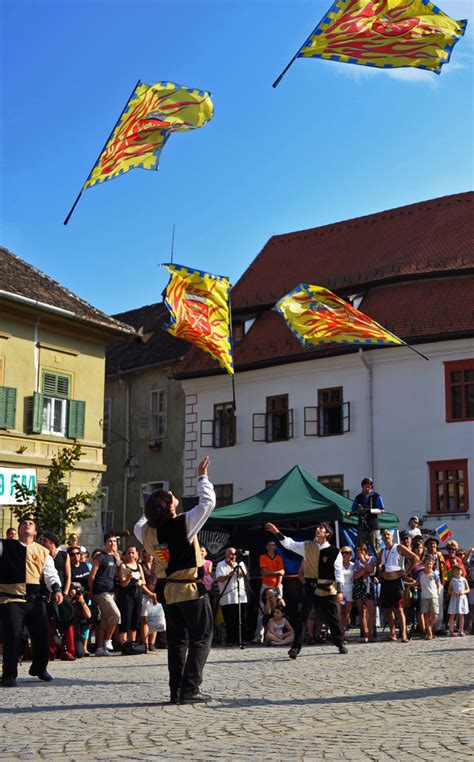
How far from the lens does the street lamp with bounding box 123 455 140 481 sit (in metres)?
40.8

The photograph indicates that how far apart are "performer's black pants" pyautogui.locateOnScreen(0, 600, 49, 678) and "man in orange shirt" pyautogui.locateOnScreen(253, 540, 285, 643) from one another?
7.75 metres

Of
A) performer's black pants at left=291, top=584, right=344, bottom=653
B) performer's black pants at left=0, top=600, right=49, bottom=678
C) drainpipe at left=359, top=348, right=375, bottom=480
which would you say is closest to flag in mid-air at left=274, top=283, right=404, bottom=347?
performer's black pants at left=291, top=584, right=344, bottom=653

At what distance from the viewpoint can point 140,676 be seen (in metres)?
12.6

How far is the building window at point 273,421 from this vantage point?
3703 cm

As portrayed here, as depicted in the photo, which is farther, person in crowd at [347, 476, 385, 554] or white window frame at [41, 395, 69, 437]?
white window frame at [41, 395, 69, 437]

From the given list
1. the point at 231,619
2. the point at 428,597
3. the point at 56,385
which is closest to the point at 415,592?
the point at 428,597

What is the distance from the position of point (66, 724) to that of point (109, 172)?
9.06 meters

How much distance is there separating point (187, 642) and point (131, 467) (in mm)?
31420

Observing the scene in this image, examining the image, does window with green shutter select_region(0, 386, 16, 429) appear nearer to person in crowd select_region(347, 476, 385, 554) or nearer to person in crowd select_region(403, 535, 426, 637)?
person in crowd select_region(403, 535, 426, 637)

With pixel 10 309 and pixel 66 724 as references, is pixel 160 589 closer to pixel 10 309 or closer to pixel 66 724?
pixel 66 724

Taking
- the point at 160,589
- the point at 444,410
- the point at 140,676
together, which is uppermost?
the point at 444,410

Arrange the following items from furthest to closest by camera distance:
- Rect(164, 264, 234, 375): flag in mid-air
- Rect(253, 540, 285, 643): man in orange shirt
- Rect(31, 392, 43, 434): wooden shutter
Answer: Rect(31, 392, 43, 434): wooden shutter, Rect(164, 264, 234, 375): flag in mid-air, Rect(253, 540, 285, 643): man in orange shirt

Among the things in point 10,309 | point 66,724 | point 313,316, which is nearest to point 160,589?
point 66,724

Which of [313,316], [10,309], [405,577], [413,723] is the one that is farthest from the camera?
[10,309]
